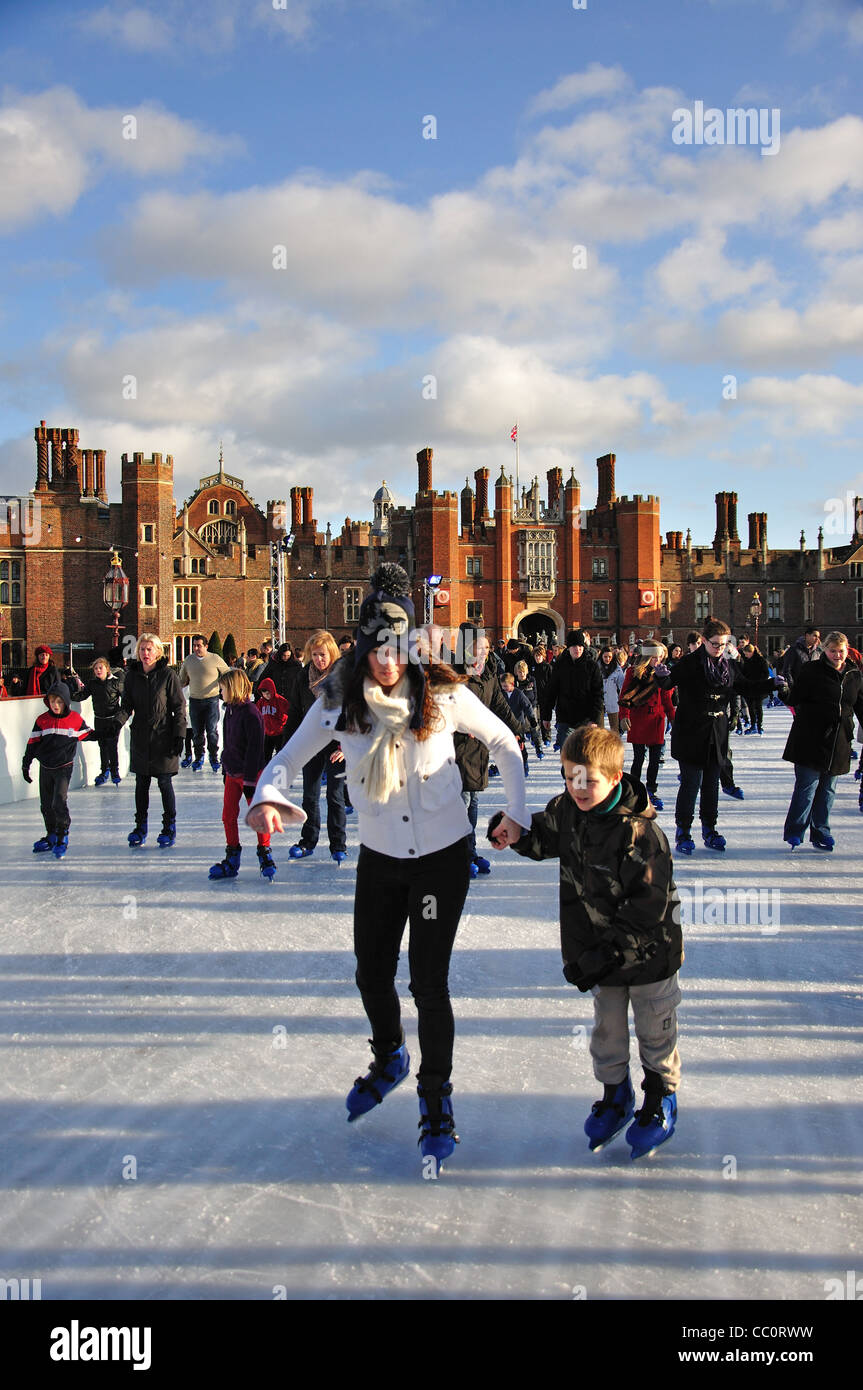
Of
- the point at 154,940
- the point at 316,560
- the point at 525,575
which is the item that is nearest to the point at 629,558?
the point at 525,575

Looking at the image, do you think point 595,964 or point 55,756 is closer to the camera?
point 595,964

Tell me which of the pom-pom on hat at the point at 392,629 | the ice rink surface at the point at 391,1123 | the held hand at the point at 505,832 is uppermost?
the pom-pom on hat at the point at 392,629

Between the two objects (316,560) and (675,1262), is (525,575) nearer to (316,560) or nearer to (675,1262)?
(316,560)

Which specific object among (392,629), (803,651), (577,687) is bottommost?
(577,687)

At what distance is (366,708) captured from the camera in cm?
262

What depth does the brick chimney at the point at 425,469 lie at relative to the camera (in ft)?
152

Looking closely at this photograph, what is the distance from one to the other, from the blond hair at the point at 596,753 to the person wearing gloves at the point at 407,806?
0.48 ft

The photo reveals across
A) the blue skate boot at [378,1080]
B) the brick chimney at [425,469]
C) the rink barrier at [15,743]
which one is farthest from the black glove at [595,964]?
the brick chimney at [425,469]

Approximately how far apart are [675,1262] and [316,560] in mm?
44928

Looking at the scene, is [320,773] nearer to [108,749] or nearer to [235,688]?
[235,688]

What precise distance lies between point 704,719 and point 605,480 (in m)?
45.1

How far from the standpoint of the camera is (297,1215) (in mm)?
2281

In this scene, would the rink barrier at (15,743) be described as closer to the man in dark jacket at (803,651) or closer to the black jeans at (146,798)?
the black jeans at (146,798)

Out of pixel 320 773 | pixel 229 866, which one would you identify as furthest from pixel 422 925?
pixel 320 773
